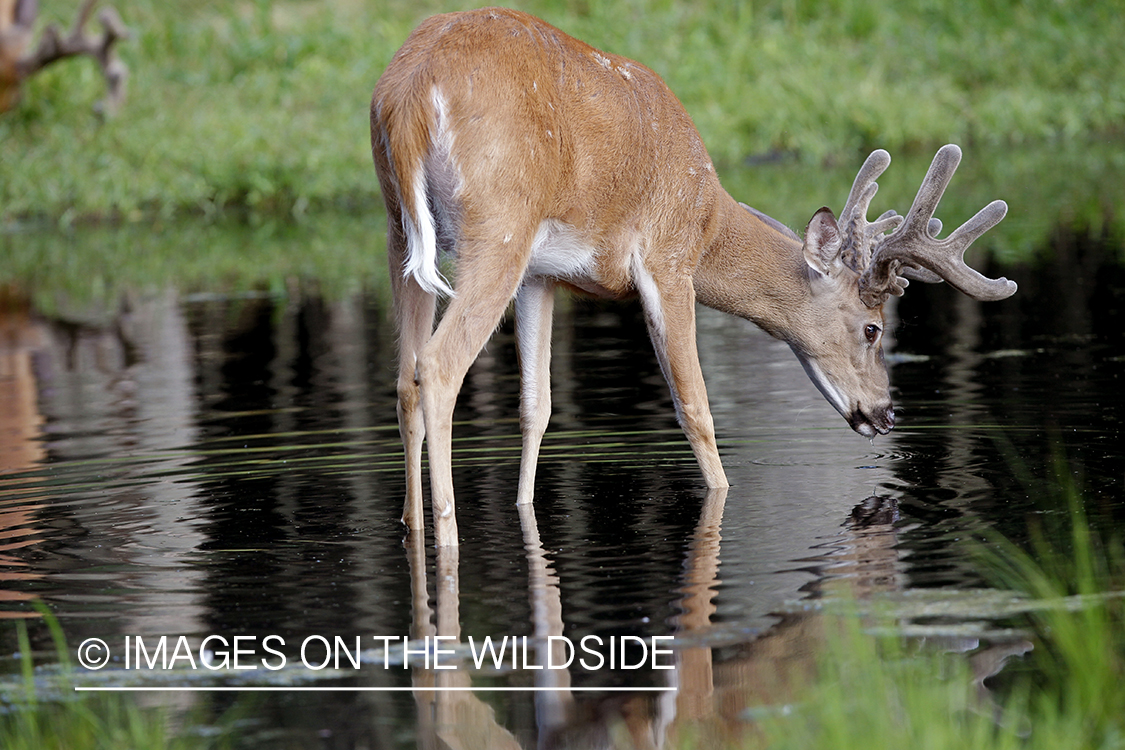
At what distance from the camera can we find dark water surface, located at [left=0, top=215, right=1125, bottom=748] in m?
4.28

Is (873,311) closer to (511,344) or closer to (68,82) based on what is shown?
(511,344)

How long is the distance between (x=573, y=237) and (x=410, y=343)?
0.74 m

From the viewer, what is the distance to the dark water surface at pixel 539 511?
4.28 m

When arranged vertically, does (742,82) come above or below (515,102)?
above

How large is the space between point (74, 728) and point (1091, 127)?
2437 cm

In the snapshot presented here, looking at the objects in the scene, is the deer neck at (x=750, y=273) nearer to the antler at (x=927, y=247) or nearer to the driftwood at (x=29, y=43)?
the antler at (x=927, y=247)

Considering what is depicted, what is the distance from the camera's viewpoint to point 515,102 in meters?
5.88

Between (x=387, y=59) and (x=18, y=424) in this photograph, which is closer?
(x=18, y=424)

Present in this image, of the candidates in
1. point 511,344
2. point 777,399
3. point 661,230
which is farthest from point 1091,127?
point 661,230

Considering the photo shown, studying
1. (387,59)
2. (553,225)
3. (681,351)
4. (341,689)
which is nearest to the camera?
(341,689)

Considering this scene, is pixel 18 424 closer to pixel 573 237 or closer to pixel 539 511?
pixel 539 511

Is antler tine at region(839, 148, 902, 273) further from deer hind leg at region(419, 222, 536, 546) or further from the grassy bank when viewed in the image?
the grassy bank

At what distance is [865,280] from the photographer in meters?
7.19

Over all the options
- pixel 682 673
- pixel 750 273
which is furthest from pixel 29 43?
pixel 682 673
